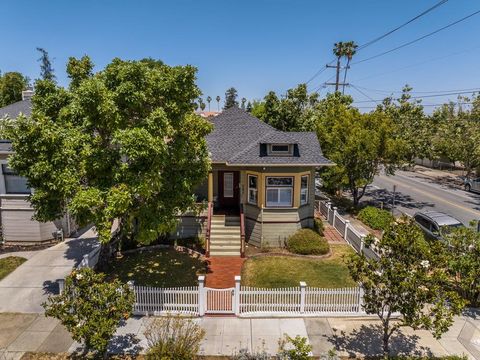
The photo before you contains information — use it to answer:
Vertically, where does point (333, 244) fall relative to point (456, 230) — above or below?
below

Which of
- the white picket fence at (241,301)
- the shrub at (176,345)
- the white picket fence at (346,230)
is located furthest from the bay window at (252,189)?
the shrub at (176,345)

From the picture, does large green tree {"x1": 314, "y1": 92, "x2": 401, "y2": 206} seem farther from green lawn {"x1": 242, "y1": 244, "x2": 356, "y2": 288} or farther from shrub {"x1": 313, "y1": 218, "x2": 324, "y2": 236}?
green lawn {"x1": 242, "y1": 244, "x2": 356, "y2": 288}

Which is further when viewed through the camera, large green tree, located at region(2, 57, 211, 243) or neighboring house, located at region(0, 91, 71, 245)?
neighboring house, located at region(0, 91, 71, 245)

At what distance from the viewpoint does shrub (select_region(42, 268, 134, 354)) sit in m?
9.09

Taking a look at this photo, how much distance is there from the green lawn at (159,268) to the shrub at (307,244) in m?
5.10

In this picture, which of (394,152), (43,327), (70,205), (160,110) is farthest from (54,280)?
(394,152)

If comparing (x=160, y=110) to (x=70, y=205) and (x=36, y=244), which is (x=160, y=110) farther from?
(x=36, y=244)

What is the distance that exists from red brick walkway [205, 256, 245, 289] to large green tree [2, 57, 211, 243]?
3.97 metres

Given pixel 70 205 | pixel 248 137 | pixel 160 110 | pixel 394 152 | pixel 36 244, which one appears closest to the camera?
pixel 70 205

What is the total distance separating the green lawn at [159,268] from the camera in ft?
50.7

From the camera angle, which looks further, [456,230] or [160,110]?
[456,230]

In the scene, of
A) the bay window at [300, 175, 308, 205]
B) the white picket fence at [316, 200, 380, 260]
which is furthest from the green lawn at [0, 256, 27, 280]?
the white picket fence at [316, 200, 380, 260]

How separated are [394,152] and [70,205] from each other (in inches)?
878

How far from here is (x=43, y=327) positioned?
39.3ft
